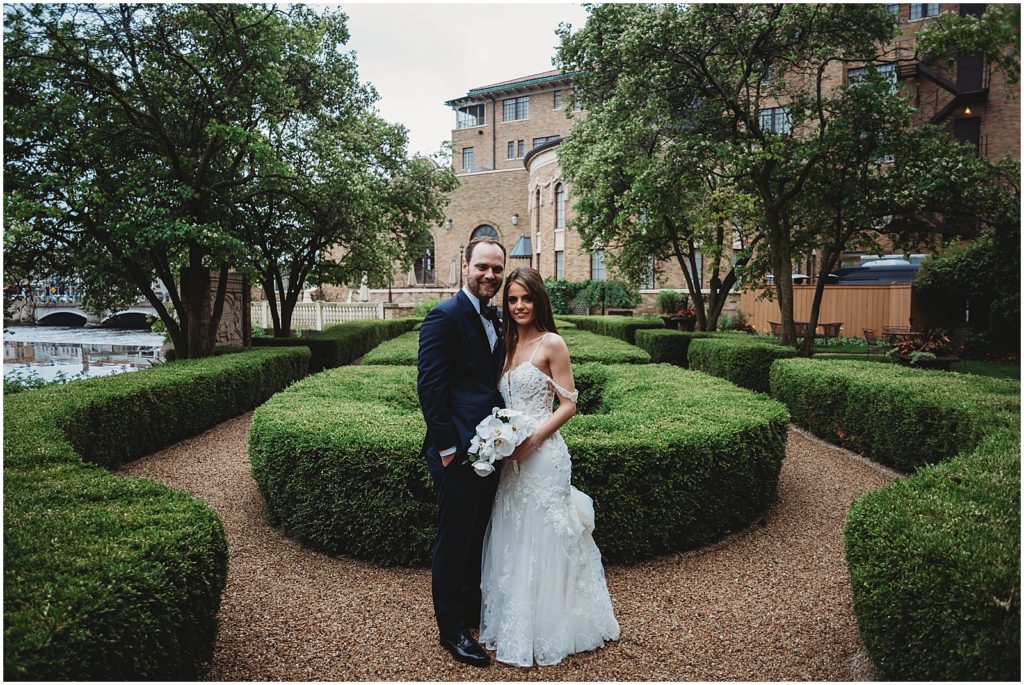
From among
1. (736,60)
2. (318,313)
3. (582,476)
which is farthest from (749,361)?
(318,313)

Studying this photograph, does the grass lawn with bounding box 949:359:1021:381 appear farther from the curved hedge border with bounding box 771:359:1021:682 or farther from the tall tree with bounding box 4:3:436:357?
the tall tree with bounding box 4:3:436:357

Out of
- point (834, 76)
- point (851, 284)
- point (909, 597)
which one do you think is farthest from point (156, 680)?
point (834, 76)

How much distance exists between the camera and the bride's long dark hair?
3383mm

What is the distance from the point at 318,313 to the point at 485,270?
26.8 meters

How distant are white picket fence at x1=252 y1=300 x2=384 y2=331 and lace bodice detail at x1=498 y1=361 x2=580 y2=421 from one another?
2445 cm

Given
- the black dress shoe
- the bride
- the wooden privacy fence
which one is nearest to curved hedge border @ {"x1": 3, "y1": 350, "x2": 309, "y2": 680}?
the black dress shoe

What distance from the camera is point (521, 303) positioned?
11.1 ft

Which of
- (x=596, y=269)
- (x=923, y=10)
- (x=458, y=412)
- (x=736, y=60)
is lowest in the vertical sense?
(x=458, y=412)

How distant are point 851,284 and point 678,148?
14.8 meters

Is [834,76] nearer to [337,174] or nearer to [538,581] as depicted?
[337,174]

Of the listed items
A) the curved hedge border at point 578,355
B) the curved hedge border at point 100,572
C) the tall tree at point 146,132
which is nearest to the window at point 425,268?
the tall tree at point 146,132

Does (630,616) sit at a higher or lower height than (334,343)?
lower

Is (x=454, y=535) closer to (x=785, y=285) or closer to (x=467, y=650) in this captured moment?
(x=467, y=650)

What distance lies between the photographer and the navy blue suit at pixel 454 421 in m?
3.21
